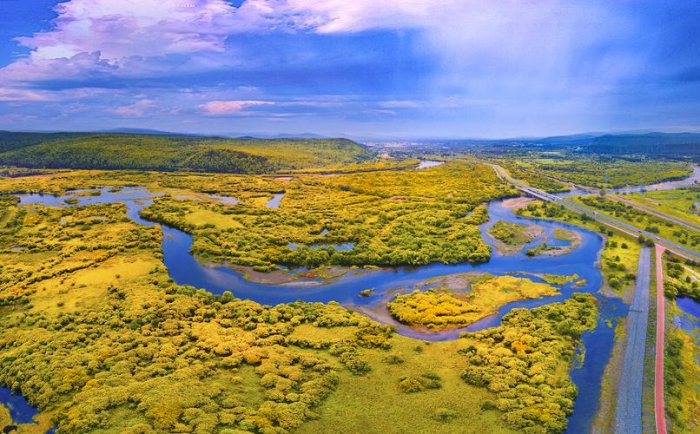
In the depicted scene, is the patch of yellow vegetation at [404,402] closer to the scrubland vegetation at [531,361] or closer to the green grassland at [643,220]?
the scrubland vegetation at [531,361]

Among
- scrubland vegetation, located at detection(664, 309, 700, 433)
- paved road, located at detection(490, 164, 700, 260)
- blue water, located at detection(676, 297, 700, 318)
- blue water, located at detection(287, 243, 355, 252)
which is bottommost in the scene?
scrubland vegetation, located at detection(664, 309, 700, 433)

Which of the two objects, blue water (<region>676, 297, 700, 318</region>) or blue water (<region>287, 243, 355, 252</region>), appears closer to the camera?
blue water (<region>676, 297, 700, 318</region>)

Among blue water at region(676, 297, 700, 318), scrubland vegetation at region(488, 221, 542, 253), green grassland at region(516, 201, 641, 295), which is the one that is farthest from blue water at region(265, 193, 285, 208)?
blue water at region(676, 297, 700, 318)

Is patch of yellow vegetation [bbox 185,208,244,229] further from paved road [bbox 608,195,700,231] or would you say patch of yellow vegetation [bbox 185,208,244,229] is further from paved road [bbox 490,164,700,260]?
paved road [bbox 608,195,700,231]

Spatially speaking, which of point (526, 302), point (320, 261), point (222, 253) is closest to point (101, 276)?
point (222, 253)

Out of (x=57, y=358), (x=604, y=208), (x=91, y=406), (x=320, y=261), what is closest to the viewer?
(x=91, y=406)

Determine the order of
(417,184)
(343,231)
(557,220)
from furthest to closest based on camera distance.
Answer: (417,184), (557,220), (343,231)

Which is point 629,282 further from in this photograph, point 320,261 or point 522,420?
point 320,261
